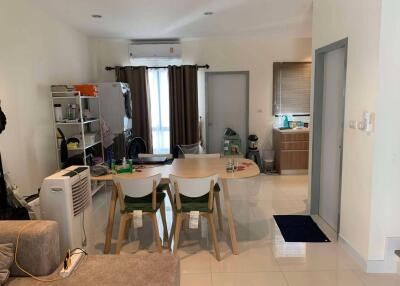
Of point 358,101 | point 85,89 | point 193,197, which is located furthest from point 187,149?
point 358,101

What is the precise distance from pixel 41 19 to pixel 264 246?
385 cm

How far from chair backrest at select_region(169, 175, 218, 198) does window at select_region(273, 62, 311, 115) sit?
12.7 ft

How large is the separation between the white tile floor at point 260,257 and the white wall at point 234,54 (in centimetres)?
295

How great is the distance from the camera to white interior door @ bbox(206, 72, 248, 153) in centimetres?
621

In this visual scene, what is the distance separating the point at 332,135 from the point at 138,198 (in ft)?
7.24

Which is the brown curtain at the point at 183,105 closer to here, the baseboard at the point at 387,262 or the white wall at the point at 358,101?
the white wall at the point at 358,101

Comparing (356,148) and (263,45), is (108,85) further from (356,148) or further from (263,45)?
(356,148)

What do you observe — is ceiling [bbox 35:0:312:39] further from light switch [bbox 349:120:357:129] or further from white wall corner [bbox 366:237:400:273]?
white wall corner [bbox 366:237:400:273]

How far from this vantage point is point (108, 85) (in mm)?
5148

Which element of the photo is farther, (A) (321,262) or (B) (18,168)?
(B) (18,168)

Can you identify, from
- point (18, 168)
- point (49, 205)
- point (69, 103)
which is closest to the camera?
point (49, 205)

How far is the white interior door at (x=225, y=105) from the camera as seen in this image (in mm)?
6211

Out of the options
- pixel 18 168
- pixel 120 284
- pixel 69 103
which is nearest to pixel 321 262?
pixel 120 284

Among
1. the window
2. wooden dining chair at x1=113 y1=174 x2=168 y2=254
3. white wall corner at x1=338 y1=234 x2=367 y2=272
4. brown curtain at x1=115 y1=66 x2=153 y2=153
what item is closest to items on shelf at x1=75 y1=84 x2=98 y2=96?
brown curtain at x1=115 y1=66 x2=153 y2=153
